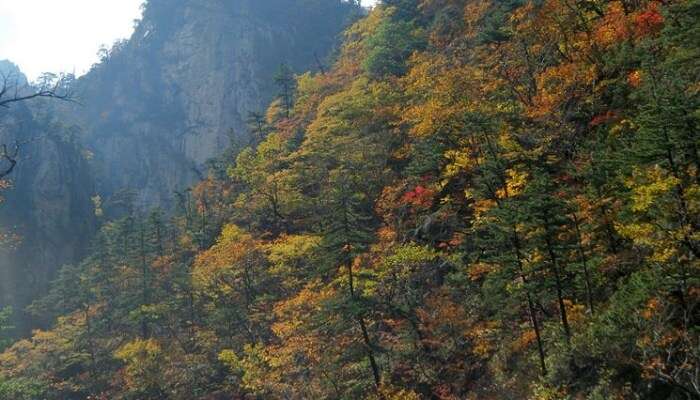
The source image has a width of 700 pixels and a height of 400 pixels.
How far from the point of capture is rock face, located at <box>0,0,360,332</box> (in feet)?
302

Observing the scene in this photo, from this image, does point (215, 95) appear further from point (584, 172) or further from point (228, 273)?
point (584, 172)

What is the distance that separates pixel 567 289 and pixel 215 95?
3656 inches

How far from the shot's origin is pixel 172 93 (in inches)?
4102

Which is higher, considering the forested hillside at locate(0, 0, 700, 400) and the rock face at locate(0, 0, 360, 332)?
the rock face at locate(0, 0, 360, 332)

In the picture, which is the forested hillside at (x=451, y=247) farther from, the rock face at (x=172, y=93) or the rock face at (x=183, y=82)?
the rock face at (x=183, y=82)

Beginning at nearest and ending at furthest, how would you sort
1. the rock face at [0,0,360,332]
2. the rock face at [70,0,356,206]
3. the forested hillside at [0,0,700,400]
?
the forested hillside at [0,0,700,400]
the rock face at [0,0,360,332]
the rock face at [70,0,356,206]

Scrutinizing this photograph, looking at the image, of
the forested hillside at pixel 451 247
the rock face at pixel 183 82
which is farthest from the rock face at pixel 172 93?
the forested hillside at pixel 451 247

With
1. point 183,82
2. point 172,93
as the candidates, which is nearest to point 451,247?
point 183,82

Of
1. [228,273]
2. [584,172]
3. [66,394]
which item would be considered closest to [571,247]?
[584,172]

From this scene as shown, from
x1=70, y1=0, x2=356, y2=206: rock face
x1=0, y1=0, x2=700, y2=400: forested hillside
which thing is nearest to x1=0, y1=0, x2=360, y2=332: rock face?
x1=70, y1=0, x2=356, y2=206: rock face

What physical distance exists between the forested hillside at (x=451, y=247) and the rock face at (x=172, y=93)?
4154cm

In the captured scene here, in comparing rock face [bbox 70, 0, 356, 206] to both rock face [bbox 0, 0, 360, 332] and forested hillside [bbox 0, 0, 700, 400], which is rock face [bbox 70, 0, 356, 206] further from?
forested hillside [bbox 0, 0, 700, 400]

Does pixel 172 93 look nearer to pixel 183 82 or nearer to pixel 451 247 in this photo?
pixel 183 82

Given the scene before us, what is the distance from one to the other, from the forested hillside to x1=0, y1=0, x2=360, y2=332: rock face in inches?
1635
